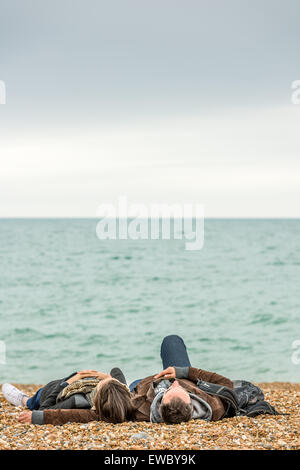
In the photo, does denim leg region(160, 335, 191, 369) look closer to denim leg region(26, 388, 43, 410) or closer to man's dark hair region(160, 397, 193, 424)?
man's dark hair region(160, 397, 193, 424)

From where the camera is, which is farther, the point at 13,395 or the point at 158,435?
the point at 13,395

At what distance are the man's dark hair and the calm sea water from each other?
23.6 feet

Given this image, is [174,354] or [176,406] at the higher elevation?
[174,354]

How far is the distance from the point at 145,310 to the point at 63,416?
17.3m

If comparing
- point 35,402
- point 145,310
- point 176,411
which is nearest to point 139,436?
point 176,411

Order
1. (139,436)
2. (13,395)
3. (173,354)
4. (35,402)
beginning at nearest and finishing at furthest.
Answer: (139,436), (35,402), (173,354), (13,395)

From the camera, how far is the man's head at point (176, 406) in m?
4.83

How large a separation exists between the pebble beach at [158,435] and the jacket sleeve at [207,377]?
356 millimetres

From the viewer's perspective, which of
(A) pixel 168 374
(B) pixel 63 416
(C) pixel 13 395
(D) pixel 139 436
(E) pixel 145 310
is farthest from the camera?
(E) pixel 145 310

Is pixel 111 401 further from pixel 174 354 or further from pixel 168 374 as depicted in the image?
pixel 174 354

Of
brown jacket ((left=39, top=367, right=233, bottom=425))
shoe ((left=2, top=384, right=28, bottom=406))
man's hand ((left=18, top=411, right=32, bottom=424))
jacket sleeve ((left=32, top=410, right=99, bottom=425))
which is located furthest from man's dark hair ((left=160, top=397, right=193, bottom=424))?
shoe ((left=2, top=384, right=28, bottom=406))

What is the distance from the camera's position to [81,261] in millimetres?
41844

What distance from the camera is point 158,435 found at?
4.52 metres
